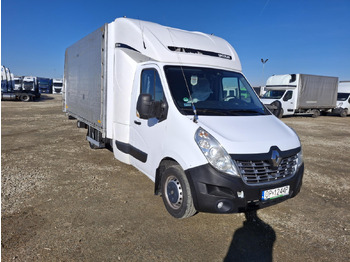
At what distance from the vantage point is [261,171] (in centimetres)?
309

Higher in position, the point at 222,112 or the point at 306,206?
the point at 222,112

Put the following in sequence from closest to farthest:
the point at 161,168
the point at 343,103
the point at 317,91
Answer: the point at 161,168
the point at 317,91
the point at 343,103

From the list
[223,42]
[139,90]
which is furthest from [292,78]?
[139,90]

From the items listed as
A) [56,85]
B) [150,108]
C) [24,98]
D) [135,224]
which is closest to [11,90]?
[24,98]

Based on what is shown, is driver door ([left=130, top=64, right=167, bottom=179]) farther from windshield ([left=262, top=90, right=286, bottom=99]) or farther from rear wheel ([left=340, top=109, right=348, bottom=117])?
rear wheel ([left=340, top=109, right=348, bottom=117])

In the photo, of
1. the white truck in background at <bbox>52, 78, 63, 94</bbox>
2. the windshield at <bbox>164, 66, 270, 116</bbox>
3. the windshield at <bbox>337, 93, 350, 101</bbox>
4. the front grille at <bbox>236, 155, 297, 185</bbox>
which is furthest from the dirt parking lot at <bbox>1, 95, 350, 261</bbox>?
the white truck in background at <bbox>52, 78, 63, 94</bbox>

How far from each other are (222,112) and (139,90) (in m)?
1.53

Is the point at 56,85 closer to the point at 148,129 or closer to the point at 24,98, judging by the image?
the point at 24,98

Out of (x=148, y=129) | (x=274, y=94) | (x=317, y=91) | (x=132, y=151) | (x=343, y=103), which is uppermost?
(x=317, y=91)

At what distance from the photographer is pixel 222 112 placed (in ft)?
12.0

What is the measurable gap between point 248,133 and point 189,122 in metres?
0.77

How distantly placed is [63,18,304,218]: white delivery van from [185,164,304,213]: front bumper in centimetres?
1

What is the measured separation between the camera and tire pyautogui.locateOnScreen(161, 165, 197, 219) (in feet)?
10.8

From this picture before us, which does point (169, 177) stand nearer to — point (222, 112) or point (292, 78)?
point (222, 112)
